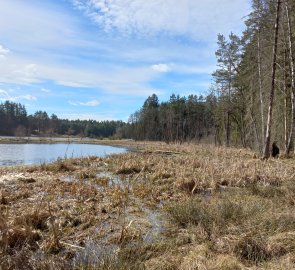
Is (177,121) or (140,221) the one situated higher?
(177,121)

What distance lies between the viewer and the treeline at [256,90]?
61.0ft

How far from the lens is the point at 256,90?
27266 mm

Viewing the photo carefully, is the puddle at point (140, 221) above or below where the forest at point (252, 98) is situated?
below

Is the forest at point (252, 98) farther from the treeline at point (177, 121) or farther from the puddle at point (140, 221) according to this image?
the puddle at point (140, 221)

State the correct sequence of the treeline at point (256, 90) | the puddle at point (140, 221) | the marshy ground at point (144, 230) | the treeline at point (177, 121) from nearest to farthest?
the marshy ground at point (144, 230) < the puddle at point (140, 221) < the treeline at point (256, 90) < the treeline at point (177, 121)

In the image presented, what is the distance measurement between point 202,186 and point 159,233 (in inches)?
160

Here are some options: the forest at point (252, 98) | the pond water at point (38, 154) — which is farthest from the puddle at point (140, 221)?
the pond water at point (38, 154)

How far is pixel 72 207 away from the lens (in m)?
6.71

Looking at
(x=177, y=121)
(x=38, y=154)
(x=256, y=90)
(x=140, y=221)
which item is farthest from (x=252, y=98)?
(x=177, y=121)

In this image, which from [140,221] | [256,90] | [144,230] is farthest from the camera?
[256,90]

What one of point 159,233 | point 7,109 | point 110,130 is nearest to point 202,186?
point 159,233

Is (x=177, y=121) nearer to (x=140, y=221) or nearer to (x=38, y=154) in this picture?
(x=38, y=154)

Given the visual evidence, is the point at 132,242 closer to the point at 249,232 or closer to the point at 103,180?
the point at 249,232

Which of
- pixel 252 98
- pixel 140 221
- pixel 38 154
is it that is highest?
pixel 252 98
